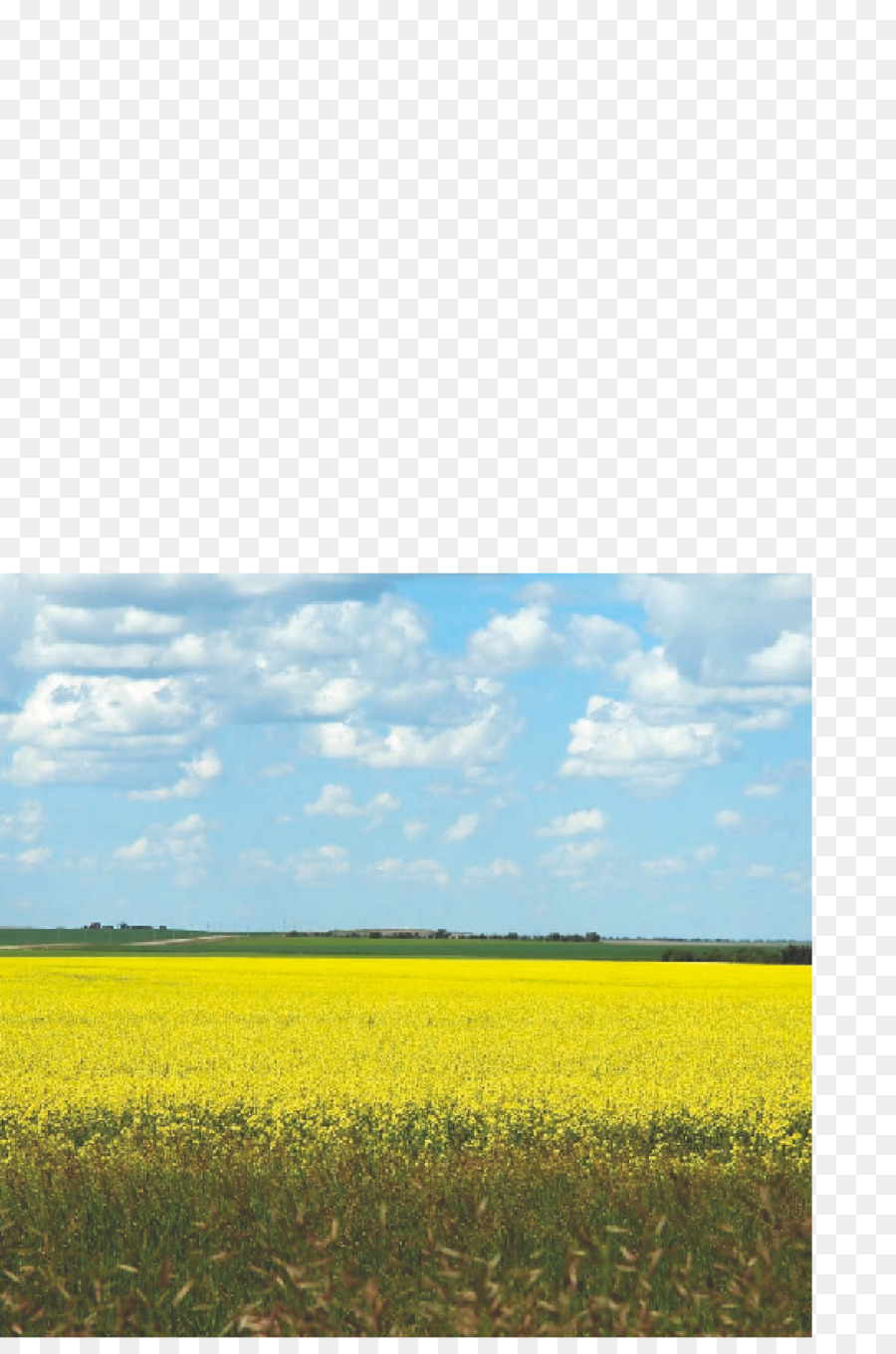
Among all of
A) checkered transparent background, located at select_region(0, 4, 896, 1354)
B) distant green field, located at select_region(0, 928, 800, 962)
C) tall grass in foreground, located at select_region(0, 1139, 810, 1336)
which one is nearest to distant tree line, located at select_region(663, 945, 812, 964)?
distant green field, located at select_region(0, 928, 800, 962)

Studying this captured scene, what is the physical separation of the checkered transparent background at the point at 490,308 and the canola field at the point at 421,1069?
188 centimetres

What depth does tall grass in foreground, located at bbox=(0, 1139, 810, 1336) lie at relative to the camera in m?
5.95

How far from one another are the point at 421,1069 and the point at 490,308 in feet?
16.5

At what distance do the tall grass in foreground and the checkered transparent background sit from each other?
637 millimetres

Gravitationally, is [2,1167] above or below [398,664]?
below

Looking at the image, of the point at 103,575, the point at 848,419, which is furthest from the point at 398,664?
the point at 848,419

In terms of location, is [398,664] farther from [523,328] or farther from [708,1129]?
[708,1129]

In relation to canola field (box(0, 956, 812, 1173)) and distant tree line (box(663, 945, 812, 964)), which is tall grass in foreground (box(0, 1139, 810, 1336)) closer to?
canola field (box(0, 956, 812, 1173))

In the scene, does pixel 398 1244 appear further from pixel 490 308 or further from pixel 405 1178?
pixel 490 308

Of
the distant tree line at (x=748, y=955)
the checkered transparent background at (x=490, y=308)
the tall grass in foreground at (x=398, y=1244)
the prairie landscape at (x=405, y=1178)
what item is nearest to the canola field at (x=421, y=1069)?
the prairie landscape at (x=405, y=1178)

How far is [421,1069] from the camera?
905cm

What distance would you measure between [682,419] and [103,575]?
3.63 m

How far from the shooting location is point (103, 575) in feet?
27.0

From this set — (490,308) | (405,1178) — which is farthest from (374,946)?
(490,308)
